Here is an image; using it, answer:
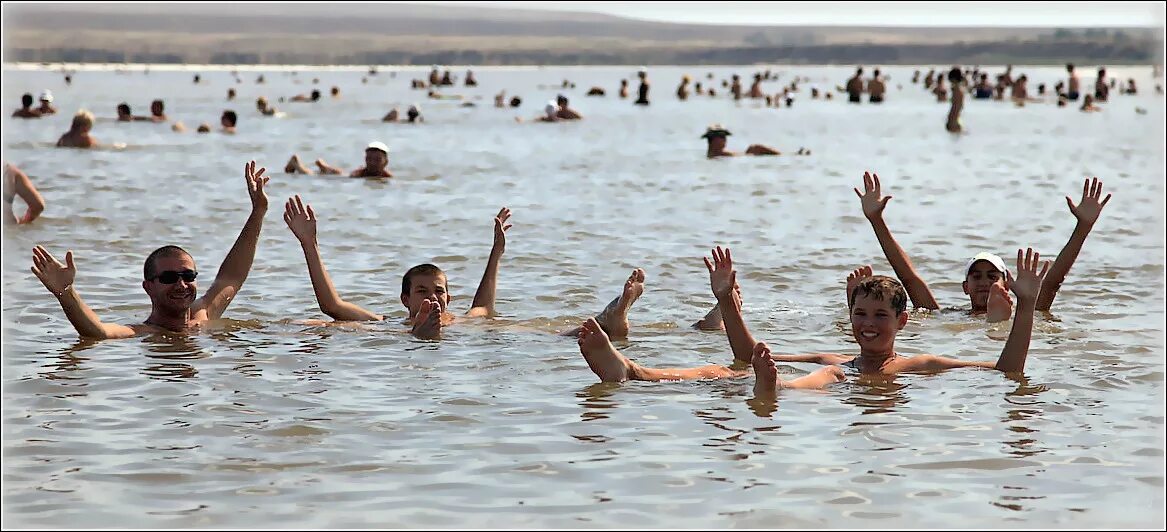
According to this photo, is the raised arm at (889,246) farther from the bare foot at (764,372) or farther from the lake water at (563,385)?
the bare foot at (764,372)

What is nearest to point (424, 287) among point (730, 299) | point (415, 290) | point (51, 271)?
point (415, 290)

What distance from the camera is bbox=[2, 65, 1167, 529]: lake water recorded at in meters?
5.86

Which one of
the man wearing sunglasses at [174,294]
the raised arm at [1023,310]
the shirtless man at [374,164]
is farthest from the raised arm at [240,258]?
the shirtless man at [374,164]

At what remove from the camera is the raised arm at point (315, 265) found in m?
9.19

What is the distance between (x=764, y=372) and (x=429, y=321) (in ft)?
8.17

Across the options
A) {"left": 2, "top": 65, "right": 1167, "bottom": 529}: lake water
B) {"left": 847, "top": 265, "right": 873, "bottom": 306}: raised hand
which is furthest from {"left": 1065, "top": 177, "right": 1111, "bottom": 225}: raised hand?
{"left": 847, "top": 265, "right": 873, "bottom": 306}: raised hand

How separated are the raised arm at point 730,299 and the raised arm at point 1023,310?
4.13ft

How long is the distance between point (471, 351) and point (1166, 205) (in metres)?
12.2

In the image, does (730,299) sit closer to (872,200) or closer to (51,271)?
(872,200)

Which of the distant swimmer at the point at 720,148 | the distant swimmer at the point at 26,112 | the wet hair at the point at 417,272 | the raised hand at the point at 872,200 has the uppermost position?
the raised hand at the point at 872,200

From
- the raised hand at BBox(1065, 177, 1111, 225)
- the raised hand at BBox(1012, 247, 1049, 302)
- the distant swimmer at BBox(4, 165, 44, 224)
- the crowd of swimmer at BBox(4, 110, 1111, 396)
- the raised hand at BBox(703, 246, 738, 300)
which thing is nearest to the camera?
the raised hand at BBox(1012, 247, 1049, 302)

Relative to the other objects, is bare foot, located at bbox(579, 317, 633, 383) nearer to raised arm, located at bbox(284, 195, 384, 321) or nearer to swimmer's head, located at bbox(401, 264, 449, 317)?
swimmer's head, located at bbox(401, 264, 449, 317)

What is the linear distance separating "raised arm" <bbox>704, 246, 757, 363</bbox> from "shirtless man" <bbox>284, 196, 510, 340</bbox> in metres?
1.89

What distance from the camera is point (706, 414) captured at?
282 inches
